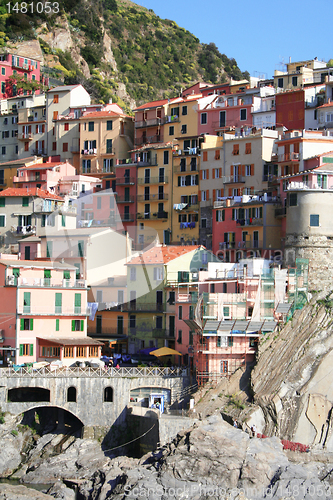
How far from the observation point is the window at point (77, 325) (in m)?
59.1

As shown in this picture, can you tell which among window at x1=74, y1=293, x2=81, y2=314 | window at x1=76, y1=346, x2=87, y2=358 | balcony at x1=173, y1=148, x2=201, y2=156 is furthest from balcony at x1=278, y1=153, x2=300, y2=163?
window at x1=76, y1=346, x2=87, y2=358

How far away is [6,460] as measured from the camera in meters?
50.0

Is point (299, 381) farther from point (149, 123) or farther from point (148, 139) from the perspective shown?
point (149, 123)

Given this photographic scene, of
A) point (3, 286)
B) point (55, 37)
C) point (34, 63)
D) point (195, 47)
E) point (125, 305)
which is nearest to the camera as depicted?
point (3, 286)

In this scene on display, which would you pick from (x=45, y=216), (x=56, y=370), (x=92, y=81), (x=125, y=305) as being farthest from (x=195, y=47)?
(x=56, y=370)

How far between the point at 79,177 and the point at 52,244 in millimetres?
14917

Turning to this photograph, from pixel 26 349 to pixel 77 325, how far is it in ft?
15.7

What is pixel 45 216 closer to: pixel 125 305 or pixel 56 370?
pixel 125 305

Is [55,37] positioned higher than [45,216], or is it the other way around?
[55,37]

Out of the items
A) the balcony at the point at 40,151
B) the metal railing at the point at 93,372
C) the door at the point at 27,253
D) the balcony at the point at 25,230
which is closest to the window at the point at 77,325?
the metal railing at the point at 93,372

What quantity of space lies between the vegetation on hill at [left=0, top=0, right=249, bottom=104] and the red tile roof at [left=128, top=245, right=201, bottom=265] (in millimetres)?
47924

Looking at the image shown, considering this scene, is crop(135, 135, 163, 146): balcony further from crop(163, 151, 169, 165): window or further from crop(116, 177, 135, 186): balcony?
crop(116, 177, 135, 186): balcony

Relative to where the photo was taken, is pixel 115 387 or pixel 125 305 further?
pixel 125 305

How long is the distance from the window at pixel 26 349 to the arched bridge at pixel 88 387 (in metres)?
2.80
